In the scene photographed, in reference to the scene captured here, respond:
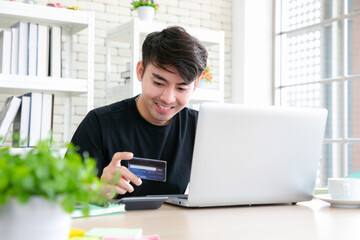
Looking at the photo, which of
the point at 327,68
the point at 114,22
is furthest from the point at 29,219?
the point at 327,68

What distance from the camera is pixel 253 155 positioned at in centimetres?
135

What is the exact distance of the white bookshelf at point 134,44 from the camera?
10.3 ft

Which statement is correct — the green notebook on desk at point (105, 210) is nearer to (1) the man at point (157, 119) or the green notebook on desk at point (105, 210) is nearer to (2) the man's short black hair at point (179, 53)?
(1) the man at point (157, 119)

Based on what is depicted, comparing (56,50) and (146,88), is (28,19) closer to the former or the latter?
(56,50)

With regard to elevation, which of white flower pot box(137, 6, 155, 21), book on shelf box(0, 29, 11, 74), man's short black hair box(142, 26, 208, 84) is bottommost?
man's short black hair box(142, 26, 208, 84)

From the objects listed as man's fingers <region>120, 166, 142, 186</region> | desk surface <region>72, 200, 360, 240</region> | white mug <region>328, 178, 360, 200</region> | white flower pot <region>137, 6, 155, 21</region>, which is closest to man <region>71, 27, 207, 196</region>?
man's fingers <region>120, 166, 142, 186</region>

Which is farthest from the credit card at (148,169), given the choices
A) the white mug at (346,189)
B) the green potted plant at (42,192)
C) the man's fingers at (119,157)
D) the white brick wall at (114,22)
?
the white brick wall at (114,22)

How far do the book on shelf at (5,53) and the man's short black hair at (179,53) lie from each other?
132 cm

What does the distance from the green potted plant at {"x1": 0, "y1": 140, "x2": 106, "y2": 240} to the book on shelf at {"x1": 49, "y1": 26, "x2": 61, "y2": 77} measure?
2348 mm

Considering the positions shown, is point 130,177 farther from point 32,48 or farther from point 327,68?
point 327,68

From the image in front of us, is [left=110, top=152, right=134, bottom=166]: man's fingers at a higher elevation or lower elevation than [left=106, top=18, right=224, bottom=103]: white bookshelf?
lower

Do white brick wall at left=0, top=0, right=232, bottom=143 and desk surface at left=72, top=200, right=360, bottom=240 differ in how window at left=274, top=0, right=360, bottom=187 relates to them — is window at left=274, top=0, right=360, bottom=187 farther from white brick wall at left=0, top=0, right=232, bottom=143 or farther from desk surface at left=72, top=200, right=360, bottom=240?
desk surface at left=72, top=200, right=360, bottom=240

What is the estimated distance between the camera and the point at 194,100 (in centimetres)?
345

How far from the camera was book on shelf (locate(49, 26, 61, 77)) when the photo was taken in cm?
285
